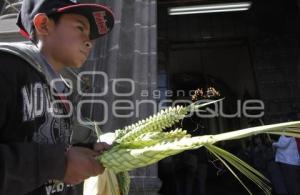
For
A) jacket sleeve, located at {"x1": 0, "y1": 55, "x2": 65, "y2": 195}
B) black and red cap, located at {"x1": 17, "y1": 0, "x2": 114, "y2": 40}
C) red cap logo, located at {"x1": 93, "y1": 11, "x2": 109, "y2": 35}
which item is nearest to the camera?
jacket sleeve, located at {"x1": 0, "y1": 55, "x2": 65, "y2": 195}

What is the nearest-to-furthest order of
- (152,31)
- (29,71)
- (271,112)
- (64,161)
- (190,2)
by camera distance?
1. (64,161)
2. (29,71)
3. (152,31)
4. (271,112)
5. (190,2)

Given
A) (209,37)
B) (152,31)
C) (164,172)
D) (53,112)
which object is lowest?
(164,172)

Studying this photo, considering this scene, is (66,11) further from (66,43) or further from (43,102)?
(43,102)

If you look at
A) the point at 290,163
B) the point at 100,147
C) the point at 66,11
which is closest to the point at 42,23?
the point at 66,11

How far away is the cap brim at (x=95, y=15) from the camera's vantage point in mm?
1577

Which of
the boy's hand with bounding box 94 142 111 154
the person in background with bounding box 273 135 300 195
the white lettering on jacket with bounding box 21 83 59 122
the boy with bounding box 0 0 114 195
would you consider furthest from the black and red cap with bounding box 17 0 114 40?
the person in background with bounding box 273 135 300 195

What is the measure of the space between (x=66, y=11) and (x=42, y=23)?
0.11 meters

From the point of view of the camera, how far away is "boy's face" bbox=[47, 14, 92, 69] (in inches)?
62.2

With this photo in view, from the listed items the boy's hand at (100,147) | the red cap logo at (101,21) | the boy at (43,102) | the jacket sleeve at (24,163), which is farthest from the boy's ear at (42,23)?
the boy's hand at (100,147)

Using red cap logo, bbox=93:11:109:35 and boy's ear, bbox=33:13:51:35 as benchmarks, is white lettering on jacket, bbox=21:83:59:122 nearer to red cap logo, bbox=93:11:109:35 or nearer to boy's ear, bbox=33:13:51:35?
boy's ear, bbox=33:13:51:35

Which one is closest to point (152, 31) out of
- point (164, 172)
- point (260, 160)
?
point (164, 172)

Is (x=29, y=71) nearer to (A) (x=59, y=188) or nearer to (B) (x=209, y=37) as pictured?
(A) (x=59, y=188)

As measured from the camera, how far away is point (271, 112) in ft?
30.1

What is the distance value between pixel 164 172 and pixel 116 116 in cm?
235
